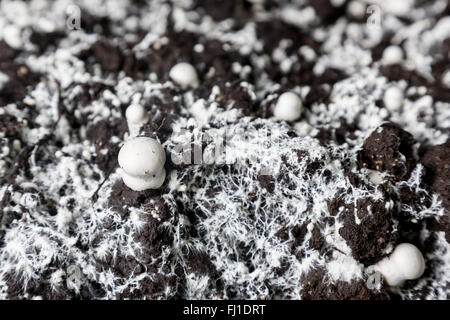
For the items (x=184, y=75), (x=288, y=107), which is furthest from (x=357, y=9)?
(x=184, y=75)

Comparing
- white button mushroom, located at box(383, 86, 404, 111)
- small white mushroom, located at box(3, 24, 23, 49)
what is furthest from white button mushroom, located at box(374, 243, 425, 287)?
small white mushroom, located at box(3, 24, 23, 49)

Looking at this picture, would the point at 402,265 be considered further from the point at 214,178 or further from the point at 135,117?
the point at 135,117

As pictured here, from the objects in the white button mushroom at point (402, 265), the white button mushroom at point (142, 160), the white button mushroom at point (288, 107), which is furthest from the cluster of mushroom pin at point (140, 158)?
the white button mushroom at point (402, 265)

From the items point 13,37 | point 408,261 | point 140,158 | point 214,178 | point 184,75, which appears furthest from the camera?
point 13,37

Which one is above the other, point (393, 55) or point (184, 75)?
point (393, 55)
